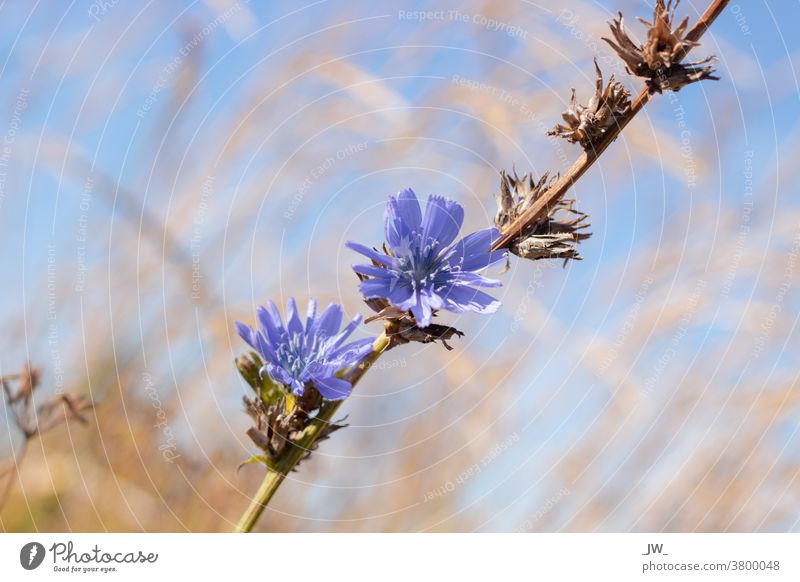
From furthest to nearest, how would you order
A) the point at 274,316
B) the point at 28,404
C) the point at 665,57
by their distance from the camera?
the point at 28,404 → the point at 274,316 → the point at 665,57

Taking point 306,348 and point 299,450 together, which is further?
point 306,348

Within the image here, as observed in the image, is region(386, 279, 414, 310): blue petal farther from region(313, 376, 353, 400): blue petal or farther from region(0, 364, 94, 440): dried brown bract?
region(0, 364, 94, 440): dried brown bract

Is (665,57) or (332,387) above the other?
(665,57)

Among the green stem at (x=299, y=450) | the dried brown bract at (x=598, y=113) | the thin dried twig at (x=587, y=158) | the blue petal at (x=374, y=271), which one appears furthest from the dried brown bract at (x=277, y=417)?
the dried brown bract at (x=598, y=113)

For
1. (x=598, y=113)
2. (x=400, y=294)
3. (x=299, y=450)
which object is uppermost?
(x=598, y=113)

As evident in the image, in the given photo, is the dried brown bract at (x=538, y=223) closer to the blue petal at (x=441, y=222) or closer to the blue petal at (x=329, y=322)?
the blue petal at (x=441, y=222)

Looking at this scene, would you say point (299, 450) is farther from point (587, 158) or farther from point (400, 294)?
point (587, 158)

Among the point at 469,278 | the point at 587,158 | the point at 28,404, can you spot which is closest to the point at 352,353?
the point at 469,278
